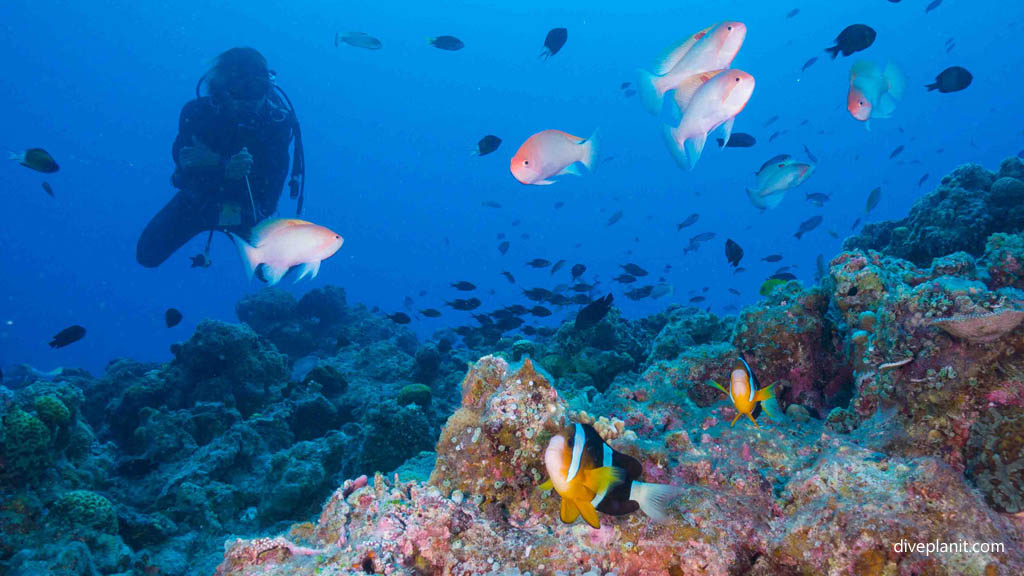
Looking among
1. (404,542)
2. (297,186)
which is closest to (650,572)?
(404,542)

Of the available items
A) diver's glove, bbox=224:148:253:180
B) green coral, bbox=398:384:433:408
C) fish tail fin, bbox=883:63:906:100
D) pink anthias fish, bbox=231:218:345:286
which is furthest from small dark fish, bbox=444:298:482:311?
fish tail fin, bbox=883:63:906:100

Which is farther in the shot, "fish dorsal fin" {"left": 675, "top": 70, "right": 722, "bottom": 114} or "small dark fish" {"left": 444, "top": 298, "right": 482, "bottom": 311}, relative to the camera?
"small dark fish" {"left": 444, "top": 298, "right": 482, "bottom": 311}

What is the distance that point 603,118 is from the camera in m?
116

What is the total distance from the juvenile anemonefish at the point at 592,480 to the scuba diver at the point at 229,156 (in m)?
9.89

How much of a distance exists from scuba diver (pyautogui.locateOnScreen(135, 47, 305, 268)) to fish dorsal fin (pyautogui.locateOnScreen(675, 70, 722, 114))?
29.0 ft

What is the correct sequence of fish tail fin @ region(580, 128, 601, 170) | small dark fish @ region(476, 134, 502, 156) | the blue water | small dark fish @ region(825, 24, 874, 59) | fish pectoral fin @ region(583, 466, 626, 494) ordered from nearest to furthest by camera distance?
Answer: fish pectoral fin @ region(583, 466, 626, 494)
fish tail fin @ region(580, 128, 601, 170)
small dark fish @ region(825, 24, 874, 59)
small dark fish @ region(476, 134, 502, 156)
the blue water

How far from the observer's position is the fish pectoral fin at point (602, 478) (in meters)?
1.69

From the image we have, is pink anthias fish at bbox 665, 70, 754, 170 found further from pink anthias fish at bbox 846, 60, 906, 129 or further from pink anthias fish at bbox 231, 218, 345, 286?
pink anthias fish at bbox 231, 218, 345, 286

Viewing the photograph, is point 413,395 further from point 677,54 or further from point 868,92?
point 868,92

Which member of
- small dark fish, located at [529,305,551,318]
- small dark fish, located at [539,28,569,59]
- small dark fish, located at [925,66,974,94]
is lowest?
small dark fish, located at [925,66,974,94]

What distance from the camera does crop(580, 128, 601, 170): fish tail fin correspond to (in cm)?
379

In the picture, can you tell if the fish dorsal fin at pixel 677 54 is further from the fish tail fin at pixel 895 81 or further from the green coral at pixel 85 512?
the green coral at pixel 85 512

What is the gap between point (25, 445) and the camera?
4.30 metres

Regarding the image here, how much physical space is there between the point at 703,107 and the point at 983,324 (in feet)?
6.94
